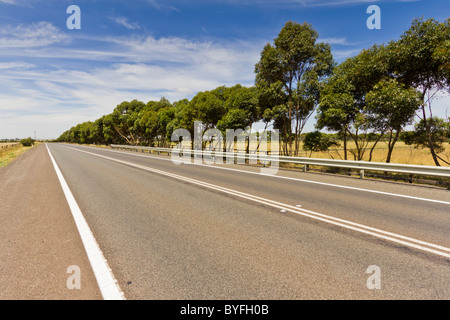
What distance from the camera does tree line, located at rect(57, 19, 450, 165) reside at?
1108 centimetres

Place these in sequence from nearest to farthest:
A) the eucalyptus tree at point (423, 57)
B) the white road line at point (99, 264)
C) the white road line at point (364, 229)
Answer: the white road line at point (99, 264) < the white road line at point (364, 229) < the eucalyptus tree at point (423, 57)

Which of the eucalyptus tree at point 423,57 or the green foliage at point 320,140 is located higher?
the eucalyptus tree at point 423,57

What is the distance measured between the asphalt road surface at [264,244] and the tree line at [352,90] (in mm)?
7317

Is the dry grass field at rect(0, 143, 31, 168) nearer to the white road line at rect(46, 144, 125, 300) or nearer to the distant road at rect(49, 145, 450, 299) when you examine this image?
the white road line at rect(46, 144, 125, 300)

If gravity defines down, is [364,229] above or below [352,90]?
below

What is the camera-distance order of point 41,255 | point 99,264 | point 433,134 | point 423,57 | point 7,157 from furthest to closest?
point 7,157
point 433,134
point 423,57
point 41,255
point 99,264

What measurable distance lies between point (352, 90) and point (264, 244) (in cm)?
1462

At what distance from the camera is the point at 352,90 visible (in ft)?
47.5

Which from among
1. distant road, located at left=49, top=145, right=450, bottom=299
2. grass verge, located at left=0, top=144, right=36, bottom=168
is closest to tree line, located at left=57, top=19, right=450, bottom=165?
distant road, located at left=49, top=145, right=450, bottom=299

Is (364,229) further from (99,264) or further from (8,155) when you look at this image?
(8,155)

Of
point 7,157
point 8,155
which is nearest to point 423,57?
point 7,157

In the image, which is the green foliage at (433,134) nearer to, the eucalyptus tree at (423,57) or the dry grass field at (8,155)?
the eucalyptus tree at (423,57)

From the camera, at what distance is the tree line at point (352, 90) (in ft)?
36.3

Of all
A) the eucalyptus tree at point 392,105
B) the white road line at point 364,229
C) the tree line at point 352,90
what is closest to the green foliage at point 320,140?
the tree line at point 352,90
